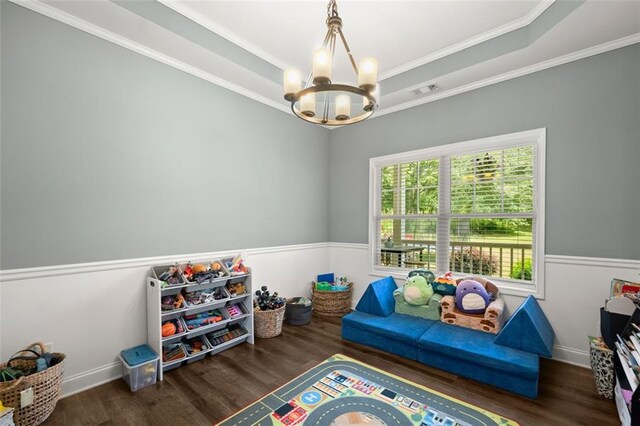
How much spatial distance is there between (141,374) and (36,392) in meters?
0.61

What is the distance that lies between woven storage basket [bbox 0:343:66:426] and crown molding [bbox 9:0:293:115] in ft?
7.75

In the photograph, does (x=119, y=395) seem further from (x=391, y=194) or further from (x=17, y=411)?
(x=391, y=194)

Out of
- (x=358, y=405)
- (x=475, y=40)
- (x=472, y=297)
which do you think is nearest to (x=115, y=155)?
(x=358, y=405)

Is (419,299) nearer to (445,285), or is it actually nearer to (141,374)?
(445,285)

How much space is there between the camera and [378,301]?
123 inches

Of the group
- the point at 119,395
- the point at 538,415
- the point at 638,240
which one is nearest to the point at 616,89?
the point at 638,240

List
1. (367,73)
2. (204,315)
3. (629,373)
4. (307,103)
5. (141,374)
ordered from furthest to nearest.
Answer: (204,315) < (141,374) < (307,103) < (367,73) < (629,373)

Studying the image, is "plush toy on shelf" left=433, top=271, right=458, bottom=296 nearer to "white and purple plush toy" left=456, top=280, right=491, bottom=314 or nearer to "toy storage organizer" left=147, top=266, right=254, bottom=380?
"white and purple plush toy" left=456, top=280, right=491, bottom=314

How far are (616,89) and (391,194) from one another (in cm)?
230

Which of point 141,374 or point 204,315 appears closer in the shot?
point 141,374

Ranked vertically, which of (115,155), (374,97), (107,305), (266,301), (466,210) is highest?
(374,97)

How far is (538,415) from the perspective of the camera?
194 centimetres

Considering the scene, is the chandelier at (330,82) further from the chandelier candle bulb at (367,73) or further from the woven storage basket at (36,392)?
the woven storage basket at (36,392)

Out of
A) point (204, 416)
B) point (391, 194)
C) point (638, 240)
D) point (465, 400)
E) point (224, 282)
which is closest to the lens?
point (204, 416)
